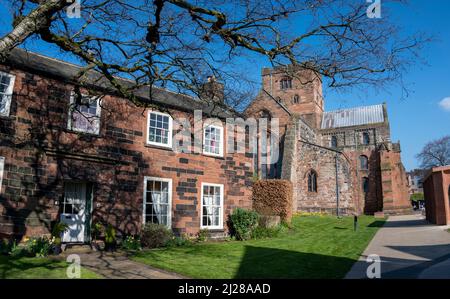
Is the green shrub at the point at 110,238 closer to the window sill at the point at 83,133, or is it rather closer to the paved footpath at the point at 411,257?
the window sill at the point at 83,133

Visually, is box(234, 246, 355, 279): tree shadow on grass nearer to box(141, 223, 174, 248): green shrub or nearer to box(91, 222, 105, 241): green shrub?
box(141, 223, 174, 248): green shrub

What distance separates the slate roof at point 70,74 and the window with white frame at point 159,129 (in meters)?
0.61

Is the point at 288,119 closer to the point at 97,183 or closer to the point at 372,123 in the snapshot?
the point at 372,123

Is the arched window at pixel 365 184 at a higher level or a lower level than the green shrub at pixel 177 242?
higher

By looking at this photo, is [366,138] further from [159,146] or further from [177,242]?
[177,242]

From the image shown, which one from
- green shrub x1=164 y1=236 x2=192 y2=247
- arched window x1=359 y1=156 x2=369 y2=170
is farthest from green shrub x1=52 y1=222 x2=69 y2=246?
arched window x1=359 y1=156 x2=369 y2=170

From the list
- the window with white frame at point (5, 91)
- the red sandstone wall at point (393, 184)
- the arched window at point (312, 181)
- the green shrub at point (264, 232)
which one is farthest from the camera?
the red sandstone wall at point (393, 184)

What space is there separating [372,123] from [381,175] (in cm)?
1007

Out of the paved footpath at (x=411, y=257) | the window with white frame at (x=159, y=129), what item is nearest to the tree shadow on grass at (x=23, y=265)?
the window with white frame at (x=159, y=129)

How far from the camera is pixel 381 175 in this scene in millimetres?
44781

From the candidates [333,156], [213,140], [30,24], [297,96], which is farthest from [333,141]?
[30,24]

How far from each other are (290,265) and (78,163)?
828cm

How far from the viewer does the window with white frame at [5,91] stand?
11.8 meters
